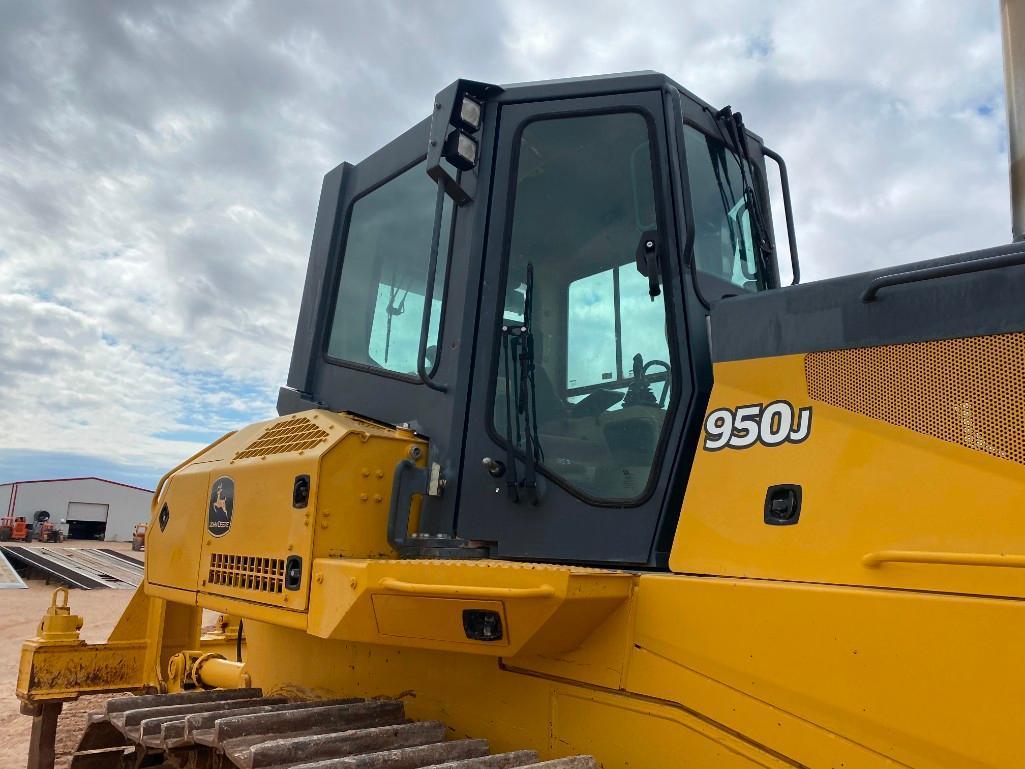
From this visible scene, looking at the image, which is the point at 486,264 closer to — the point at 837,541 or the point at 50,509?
the point at 837,541

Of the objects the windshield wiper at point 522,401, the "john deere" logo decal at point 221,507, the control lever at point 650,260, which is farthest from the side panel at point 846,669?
the "john deere" logo decal at point 221,507

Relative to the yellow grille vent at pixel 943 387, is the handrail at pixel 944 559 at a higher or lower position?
lower

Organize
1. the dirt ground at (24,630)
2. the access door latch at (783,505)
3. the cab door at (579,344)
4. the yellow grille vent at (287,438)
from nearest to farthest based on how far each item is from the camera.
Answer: the access door latch at (783,505), the cab door at (579,344), the yellow grille vent at (287,438), the dirt ground at (24,630)

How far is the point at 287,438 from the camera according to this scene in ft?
11.0

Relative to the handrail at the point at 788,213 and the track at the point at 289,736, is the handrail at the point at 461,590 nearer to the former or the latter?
the track at the point at 289,736

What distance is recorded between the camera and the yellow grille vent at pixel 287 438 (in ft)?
10.4

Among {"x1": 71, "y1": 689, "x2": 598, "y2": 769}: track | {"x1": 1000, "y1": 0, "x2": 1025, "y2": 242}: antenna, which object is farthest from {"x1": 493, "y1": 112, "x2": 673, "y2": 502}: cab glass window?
{"x1": 1000, "y1": 0, "x2": 1025, "y2": 242}: antenna

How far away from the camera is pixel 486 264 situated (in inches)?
121

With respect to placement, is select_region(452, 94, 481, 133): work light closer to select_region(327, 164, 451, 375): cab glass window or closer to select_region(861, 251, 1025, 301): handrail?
select_region(327, 164, 451, 375): cab glass window

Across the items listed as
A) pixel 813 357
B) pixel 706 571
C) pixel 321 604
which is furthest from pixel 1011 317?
pixel 321 604

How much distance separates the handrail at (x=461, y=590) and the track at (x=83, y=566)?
1795 centimetres

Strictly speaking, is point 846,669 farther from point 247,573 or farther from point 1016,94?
point 247,573

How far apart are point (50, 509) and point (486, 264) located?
1784 inches

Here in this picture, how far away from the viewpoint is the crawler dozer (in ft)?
6.20
